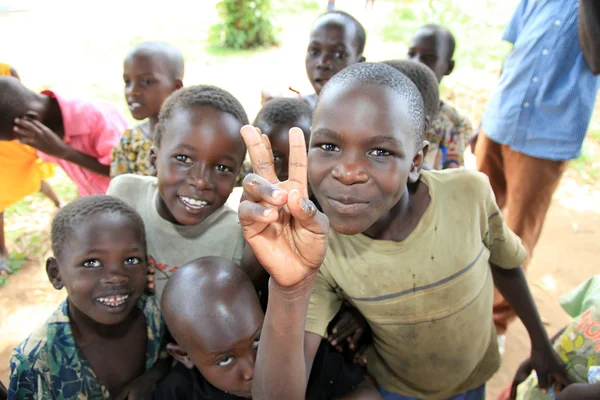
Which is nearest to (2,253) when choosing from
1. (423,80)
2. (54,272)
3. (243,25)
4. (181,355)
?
(54,272)

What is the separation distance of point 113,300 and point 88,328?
0.15 metres

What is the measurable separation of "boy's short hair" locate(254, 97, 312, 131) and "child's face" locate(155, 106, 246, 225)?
0.32m

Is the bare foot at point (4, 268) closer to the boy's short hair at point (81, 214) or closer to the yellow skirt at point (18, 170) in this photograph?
the yellow skirt at point (18, 170)

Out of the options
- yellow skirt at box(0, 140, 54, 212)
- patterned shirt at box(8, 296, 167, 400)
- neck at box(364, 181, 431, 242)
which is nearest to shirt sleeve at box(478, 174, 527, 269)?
neck at box(364, 181, 431, 242)

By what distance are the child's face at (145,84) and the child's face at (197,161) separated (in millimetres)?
1004

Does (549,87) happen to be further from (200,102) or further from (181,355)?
(181,355)

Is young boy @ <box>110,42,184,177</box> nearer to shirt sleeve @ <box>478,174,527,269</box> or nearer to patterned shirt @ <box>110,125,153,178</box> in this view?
patterned shirt @ <box>110,125,153,178</box>

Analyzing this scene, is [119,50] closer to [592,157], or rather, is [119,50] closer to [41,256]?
[41,256]

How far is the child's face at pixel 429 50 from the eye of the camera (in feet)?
9.39

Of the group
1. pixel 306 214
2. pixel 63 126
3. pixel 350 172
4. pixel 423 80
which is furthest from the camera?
pixel 63 126

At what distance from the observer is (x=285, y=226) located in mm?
991

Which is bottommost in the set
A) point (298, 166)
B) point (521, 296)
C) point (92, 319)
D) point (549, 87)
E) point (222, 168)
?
point (521, 296)

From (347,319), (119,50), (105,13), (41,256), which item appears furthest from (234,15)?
(347,319)

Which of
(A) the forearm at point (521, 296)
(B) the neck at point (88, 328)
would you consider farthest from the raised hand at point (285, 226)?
(A) the forearm at point (521, 296)
